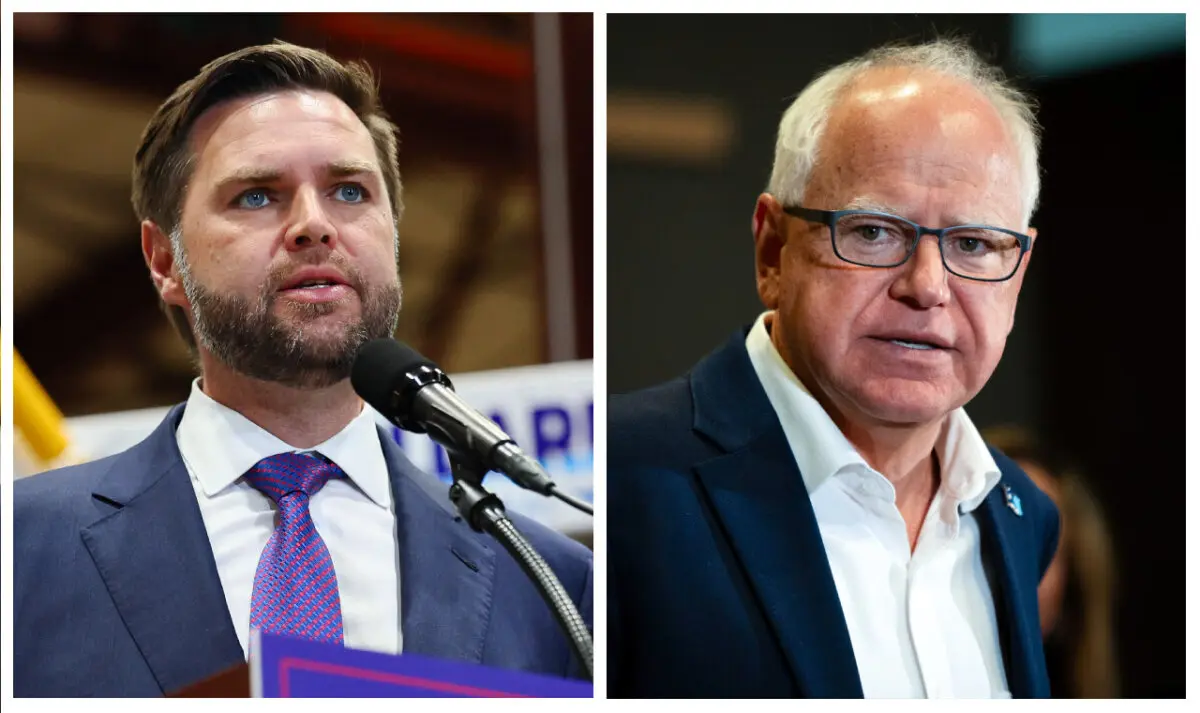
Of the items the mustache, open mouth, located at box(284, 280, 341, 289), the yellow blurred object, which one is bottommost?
the yellow blurred object


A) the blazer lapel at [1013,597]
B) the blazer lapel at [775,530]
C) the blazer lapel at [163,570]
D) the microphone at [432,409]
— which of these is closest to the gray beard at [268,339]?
the microphone at [432,409]

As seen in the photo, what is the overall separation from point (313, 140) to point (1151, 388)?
1860mm

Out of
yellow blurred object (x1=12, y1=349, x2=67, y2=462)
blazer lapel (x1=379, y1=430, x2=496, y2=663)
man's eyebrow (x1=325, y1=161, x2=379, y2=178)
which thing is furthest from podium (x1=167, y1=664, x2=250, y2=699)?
man's eyebrow (x1=325, y1=161, x2=379, y2=178)

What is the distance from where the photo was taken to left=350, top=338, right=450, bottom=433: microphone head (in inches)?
88.8

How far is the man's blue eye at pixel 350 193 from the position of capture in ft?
8.46

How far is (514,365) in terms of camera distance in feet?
9.09

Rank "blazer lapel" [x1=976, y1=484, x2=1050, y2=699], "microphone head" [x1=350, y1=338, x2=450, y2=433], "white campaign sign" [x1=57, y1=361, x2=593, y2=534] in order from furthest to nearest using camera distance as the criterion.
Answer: "blazer lapel" [x1=976, y1=484, x2=1050, y2=699] < "white campaign sign" [x1=57, y1=361, x2=593, y2=534] < "microphone head" [x1=350, y1=338, x2=450, y2=433]

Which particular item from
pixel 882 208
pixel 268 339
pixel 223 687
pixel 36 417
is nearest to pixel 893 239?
pixel 882 208

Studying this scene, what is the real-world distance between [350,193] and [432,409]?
61 centimetres

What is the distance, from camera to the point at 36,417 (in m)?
2.54

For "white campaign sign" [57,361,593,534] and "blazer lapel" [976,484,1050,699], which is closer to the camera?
"white campaign sign" [57,361,593,534]

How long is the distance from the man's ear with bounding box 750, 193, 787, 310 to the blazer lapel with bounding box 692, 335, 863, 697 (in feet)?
0.49

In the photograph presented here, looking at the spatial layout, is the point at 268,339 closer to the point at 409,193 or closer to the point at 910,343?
the point at 409,193

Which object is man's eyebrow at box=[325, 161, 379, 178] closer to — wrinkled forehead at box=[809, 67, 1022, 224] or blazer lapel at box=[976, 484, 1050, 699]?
wrinkled forehead at box=[809, 67, 1022, 224]
